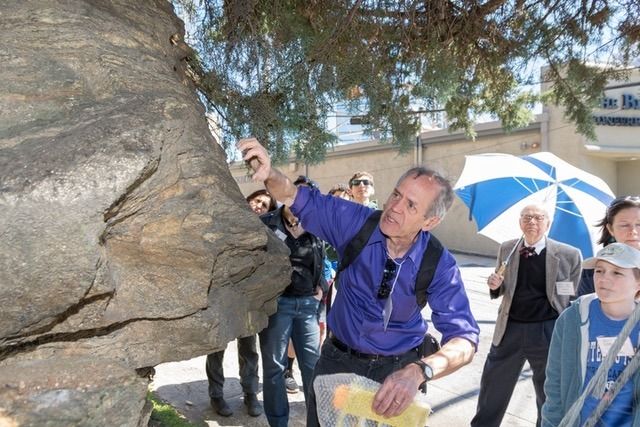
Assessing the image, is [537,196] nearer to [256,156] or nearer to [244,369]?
[244,369]

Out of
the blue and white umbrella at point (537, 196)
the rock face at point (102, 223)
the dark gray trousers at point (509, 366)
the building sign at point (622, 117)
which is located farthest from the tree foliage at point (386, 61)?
the building sign at point (622, 117)

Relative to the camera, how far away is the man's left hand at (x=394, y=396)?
6.79 ft

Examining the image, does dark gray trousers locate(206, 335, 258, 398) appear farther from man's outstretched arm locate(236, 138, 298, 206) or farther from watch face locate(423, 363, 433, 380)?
watch face locate(423, 363, 433, 380)

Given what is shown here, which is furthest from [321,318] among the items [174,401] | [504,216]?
[504,216]

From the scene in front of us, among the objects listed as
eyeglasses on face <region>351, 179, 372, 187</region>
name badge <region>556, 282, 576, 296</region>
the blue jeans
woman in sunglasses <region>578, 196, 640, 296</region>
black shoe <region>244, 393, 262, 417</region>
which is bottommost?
black shoe <region>244, 393, 262, 417</region>

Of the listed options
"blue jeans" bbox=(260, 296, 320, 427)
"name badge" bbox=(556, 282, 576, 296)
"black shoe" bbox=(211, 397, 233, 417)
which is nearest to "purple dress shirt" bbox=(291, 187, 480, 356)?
"blue jeans" bbox=(260, 296, 320, 427)

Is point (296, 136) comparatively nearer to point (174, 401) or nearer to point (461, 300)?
point (461, 300)

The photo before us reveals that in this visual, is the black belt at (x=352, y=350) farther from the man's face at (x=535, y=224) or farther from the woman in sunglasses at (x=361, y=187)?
the woman in sunglasses at (x=361, y=187)

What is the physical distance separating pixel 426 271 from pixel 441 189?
396mm

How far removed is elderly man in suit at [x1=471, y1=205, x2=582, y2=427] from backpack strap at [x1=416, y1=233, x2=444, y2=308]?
66.5 inches

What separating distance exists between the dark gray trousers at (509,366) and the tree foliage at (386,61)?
5.25 feet

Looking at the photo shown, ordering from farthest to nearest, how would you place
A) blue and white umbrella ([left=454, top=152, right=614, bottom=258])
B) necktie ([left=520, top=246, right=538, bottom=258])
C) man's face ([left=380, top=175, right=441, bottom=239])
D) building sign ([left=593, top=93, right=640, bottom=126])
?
building sign ([left=593, top=93, right=640, bottom=126]) → blue and white umbrella ([left=454, top=152, right=614, bottom=258]) → necktie ([left=520, top=246, right=538, bottom=258]) → man's face ([left=380, top=175, right=441, bottom=239])

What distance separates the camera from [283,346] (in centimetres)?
415

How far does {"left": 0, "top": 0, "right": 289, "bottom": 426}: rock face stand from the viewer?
1.36m
